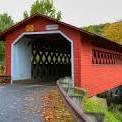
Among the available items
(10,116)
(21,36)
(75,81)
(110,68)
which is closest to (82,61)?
(75,81)

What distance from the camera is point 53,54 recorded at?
31.1 meters

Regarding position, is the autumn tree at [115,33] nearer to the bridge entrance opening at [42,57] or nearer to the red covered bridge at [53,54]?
the bridge entrance opening at [42,57]

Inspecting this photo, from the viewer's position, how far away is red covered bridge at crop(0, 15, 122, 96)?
69.4 feet

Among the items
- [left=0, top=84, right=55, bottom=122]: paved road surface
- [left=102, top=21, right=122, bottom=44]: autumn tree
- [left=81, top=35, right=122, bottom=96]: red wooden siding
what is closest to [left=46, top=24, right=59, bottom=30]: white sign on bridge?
[left=81, top=35, right=122, bottom=96]: red wooden siding

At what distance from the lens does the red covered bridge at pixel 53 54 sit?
21141 millimetres

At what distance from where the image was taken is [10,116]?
35.1ft

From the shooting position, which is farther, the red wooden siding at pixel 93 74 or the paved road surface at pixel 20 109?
the red wooden siding at pixel 93 74

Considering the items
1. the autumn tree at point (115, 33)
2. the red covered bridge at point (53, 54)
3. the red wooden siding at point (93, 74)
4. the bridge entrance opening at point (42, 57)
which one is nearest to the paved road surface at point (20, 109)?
the red covered bridge at point (53, 54)

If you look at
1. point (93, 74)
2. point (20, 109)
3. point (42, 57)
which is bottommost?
point (20, 109)

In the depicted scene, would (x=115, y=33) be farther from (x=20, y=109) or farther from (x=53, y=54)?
(x=20, y=109)

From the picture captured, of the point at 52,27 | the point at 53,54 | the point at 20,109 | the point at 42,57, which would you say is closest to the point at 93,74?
the point at 52,27

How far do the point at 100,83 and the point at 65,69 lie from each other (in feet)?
27.8

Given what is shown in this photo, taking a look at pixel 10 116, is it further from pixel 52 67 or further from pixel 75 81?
pixel 52 67

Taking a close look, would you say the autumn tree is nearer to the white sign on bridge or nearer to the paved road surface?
the white sign on bridge
